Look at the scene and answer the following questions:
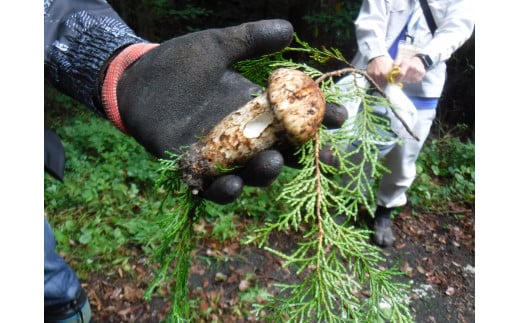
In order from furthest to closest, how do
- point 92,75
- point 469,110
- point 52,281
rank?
1. point 469,110
2. point 52,281
3. point 92,75

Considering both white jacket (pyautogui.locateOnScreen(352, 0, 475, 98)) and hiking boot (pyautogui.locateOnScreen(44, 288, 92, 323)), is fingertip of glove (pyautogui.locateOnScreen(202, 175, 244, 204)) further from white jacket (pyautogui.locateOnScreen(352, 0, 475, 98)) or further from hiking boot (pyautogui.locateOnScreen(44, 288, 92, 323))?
white jacket (pyautogui.locateOnScreen(352, 0, 475, 98))

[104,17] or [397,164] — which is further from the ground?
[104,17]

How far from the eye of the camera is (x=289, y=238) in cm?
410

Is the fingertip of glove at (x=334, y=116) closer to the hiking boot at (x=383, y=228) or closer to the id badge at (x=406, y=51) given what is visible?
the id badge at (x=406, y=51)

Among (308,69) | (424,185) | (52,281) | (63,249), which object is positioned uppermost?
(308,69)

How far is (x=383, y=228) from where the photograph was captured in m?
4.21

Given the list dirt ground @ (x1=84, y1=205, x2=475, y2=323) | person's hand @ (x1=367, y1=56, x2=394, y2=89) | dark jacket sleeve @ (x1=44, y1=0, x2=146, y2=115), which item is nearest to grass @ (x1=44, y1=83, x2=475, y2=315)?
dirt ground @ (x1=84, y1=205, x2=475, y2=323)

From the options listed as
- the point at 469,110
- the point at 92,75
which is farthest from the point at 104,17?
the point at 469,110

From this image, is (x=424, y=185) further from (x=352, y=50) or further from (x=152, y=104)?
(x=152, y=104)

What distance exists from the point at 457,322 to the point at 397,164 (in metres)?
1.63

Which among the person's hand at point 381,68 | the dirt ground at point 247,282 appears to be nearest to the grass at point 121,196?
the dirt ground at point 247,282

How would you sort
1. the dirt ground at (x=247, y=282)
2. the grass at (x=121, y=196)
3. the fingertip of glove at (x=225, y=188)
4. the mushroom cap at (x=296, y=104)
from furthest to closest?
the grass at (x=121, y=196) → the dirt ground at (x=247, y=282) → the fingertip of glove at (x=225, y=188) → the mushroom cap at (x=296, y=104)

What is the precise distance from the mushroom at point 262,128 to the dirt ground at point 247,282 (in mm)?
1611

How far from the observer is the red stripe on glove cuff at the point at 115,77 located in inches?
87.3
